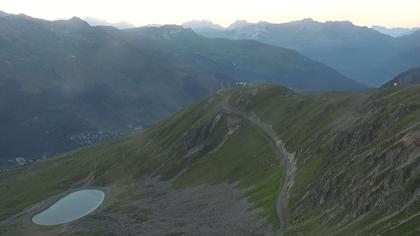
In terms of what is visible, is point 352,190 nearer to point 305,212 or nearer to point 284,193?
point 305,212

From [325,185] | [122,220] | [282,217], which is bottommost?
[122,220]

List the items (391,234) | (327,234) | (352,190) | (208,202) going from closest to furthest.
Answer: (391,234)
(327,234)
(352,190)
(208,202)

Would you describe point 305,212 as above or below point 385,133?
below

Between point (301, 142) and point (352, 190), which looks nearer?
point (352, 190)

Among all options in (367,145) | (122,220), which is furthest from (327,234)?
(122,220)

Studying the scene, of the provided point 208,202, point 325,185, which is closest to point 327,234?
point 325,185

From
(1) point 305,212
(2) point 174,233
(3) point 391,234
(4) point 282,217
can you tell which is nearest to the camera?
(3) point 391,234

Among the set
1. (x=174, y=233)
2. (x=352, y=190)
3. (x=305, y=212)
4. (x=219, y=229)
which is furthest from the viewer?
(x=174, y=233)

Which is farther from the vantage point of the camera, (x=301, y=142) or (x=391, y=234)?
(x=301, y=142)

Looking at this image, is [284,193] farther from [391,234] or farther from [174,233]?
[391,234]
